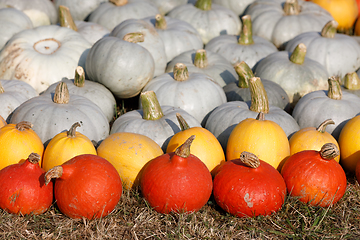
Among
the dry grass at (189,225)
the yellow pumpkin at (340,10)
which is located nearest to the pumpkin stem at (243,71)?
the dry grass at (189,225)

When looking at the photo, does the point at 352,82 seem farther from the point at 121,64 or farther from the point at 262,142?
the point at 121,64

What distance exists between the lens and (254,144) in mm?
2990

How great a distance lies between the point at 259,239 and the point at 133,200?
99 centimetres

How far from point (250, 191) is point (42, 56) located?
2.95 m

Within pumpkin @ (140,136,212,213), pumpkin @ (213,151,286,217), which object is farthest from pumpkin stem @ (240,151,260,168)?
pumpkin @ (140,136,212,213)

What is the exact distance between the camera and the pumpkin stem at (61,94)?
3.37 meters

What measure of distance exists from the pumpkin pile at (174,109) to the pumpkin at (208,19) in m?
0.02

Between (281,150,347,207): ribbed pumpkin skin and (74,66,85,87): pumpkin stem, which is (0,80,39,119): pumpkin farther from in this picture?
(281,150,347,207): ribbed pumpkin skin

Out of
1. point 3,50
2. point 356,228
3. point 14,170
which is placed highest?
point 3,50

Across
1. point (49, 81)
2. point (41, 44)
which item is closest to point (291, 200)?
point (49, 81)

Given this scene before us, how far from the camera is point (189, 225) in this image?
99.0 inches

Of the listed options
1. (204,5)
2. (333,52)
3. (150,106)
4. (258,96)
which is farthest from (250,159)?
(204,5)

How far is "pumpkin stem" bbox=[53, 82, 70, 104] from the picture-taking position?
133 inches

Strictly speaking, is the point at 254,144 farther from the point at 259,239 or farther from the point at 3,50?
the point at 3,50
